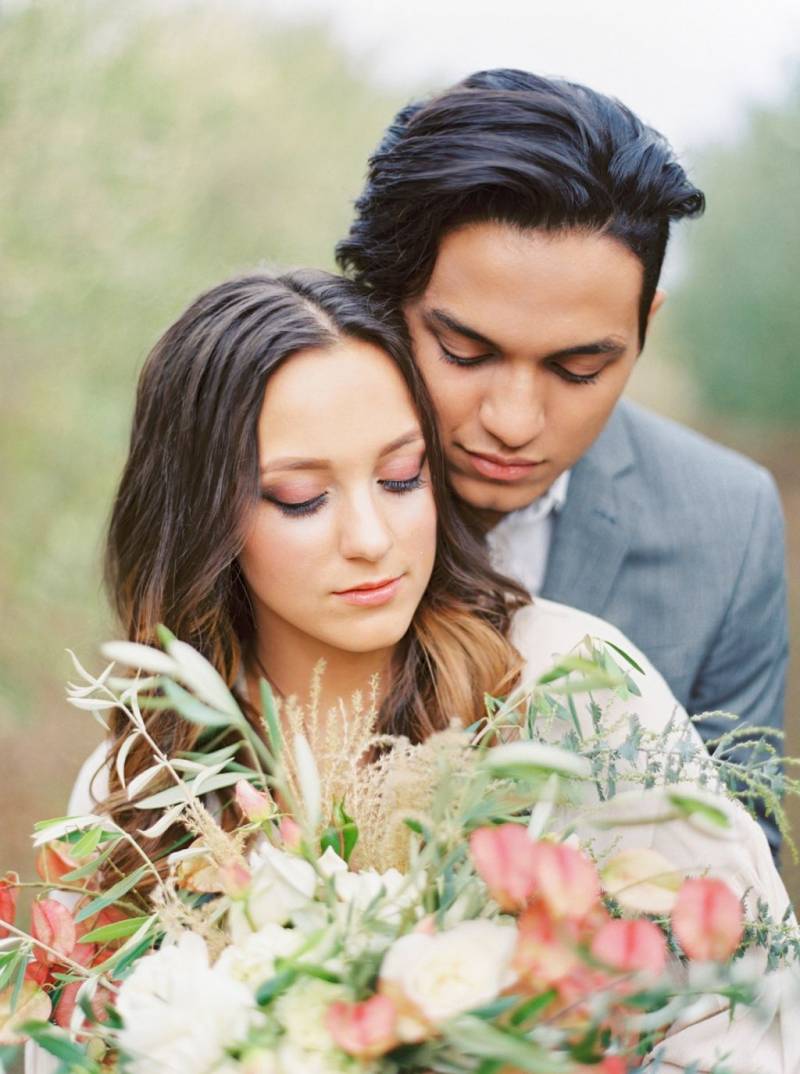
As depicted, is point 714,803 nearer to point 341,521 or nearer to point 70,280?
point 341,521

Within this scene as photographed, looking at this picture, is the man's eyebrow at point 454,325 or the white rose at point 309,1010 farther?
the man's eyebrow at point 454,325

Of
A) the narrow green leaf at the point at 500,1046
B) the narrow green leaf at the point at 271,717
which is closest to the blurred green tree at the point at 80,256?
the narrow green leaf at the point at 271,717

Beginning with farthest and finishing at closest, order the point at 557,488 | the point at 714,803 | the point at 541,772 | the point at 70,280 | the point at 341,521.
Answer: the point at 70,280
the point at 557,488
the point at 341,521
the point at 541,772
the point at 714,803

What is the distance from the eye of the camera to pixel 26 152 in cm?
593

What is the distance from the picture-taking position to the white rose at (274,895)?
1.31 meters

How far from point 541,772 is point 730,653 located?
217cm

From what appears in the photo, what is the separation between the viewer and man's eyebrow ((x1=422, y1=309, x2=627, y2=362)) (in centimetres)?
241

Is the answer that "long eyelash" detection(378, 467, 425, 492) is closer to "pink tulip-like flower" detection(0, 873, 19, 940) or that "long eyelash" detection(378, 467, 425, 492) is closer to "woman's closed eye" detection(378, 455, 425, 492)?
"woman's closed eye" detection(378, 455, 425, 492)

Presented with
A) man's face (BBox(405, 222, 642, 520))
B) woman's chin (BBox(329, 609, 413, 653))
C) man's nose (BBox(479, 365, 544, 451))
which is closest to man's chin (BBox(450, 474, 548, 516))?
man's face (BBox(405, 222, 642, 520))

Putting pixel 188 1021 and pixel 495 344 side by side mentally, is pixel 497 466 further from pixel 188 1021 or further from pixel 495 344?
pixel 188 1021

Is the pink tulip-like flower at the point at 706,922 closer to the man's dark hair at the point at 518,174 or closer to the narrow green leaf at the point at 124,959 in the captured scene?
the narrow green leaf at the point at 124,959

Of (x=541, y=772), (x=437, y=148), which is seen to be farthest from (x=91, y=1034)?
(x=437, y=148)

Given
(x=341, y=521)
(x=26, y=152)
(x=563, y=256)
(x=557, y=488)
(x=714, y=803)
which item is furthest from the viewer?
(x=26, y=152)

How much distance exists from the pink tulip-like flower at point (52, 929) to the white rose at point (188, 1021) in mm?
327
